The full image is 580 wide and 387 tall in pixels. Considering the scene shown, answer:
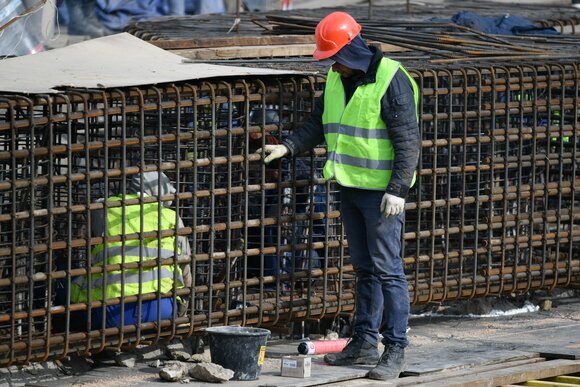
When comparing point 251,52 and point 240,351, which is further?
point 251,52

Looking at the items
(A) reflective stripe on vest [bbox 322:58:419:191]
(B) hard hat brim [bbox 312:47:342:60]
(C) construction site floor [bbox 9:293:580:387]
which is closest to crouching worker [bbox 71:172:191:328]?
(C) construction site floor [bbox 9:293:580:387]

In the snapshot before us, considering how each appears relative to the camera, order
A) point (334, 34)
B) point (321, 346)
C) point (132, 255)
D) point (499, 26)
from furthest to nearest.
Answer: point (499, 26), point (321, 346), point (132, 255), point (334, 34)

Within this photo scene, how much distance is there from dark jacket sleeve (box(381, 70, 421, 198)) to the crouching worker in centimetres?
132

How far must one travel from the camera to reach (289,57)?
10.1 metres

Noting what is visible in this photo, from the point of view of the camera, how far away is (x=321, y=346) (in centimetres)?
842

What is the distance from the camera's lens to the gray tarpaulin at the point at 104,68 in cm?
780

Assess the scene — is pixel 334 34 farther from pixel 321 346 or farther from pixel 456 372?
pixel 456 372

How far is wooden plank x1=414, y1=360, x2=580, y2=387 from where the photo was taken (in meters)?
7.88

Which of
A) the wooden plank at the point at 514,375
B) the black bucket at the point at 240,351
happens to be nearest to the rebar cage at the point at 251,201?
the black bucket at the point at 240,351

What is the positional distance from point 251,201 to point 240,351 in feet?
4.09

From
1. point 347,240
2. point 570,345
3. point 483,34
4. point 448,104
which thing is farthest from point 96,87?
point 483,34

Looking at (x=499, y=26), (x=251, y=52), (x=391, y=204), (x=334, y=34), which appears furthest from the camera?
(x=499, y=26)

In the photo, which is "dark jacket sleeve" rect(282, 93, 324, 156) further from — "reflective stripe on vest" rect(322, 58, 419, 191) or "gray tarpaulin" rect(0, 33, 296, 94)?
"gray tarpaulin" rect(0, 33, 296, 94)

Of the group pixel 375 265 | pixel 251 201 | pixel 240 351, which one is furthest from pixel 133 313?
pixel 375 265
